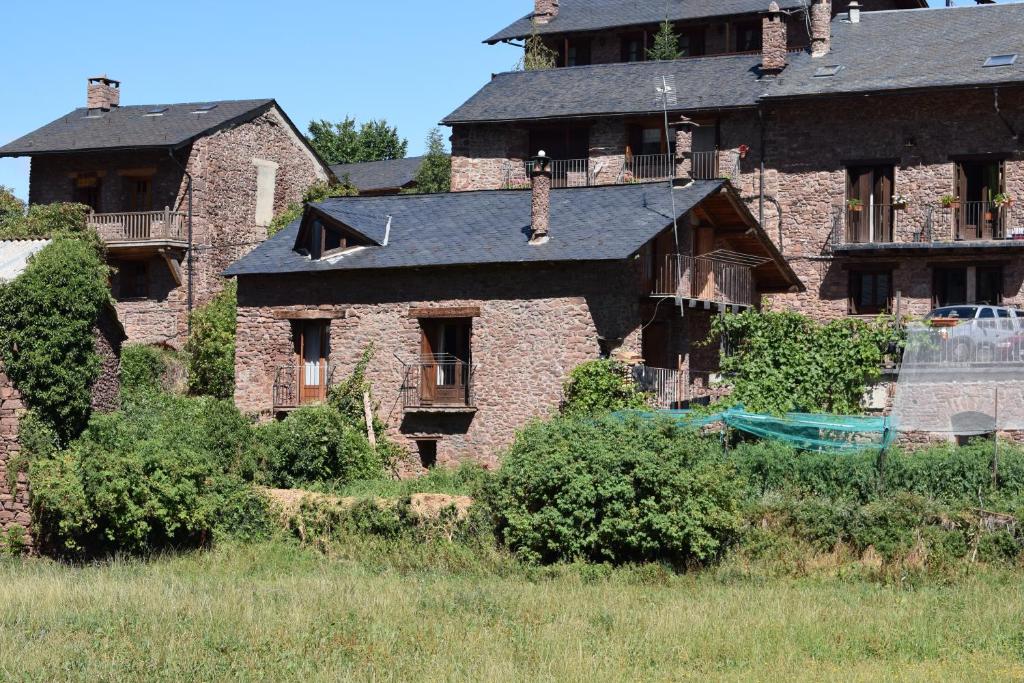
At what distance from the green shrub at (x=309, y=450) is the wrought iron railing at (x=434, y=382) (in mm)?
1719

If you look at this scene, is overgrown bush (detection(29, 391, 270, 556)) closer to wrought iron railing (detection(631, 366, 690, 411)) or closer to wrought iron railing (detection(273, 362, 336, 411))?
wrought iron railing (detection(273, 362, 336, 411))

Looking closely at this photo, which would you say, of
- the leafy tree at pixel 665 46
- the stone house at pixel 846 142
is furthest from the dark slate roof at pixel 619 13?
the stone house at pixel 846 142

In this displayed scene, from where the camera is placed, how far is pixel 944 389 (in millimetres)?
26578

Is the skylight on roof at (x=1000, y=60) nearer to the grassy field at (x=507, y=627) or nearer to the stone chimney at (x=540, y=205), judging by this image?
the stone chimney at (x=540, y=205)

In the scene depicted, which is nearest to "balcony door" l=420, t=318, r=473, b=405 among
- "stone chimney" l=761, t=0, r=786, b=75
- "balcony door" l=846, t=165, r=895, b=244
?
"balcony door" l=846, t=165, r=895, b=244

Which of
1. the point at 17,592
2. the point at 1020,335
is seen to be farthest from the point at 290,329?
the point at 1020,335

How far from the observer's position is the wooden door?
31.7 meters

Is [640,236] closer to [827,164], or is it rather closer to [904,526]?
[904,526]

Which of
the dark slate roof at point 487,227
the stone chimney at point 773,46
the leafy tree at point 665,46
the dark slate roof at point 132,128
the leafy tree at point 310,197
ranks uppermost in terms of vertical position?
the leafy tree at point 665,46

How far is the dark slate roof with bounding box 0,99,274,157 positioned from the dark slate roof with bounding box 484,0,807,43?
383 inches

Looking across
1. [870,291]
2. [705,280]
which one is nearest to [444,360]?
[705,280]

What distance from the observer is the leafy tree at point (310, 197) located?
43531 millimetres

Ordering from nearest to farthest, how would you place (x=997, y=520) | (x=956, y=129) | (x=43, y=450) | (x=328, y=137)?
(x=997, y=520)
(x=43, y=450)
(x=956, y=129)
(x=328, y=137)

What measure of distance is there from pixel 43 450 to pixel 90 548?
70.0 inches
